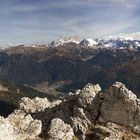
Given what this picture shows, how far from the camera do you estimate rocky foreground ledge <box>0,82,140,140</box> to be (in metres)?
68.7

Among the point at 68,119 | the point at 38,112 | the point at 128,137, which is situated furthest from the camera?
the point at 38,112

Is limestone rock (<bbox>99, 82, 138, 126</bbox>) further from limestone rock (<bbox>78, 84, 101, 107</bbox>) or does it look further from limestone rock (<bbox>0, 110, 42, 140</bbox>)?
limestone rock (<bbox>0, 110, 42, 140</bbox>)

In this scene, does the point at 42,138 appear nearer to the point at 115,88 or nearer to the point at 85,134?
the point at 85,134

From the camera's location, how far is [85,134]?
73.0 meters

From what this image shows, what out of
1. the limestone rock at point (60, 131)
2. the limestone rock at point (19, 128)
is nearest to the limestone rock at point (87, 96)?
the limestone rock at point (60, 131)

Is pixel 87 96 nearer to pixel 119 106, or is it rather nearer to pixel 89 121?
pixel 89 121

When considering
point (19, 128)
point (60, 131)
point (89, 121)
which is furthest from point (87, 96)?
point (19, 128)

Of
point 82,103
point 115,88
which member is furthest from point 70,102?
point 115,88

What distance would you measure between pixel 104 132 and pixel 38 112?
23.7m

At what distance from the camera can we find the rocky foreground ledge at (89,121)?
68.7 m

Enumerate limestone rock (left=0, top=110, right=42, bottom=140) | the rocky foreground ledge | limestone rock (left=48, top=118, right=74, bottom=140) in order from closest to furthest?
limestone rock (left=0, top=110, right=42, bottom=140) → limestone rock (left=48, top=118, right=74, bottom=140) → the rocky foreground ledge

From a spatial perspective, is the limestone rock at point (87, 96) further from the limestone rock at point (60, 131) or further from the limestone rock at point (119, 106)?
the limestone rock at point (60, 131)

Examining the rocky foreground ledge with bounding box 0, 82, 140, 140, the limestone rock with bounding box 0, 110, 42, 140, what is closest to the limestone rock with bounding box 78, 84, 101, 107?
the rocky foreground ledge with bounding box 0, 82, 140, 140

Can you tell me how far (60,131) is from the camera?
68.9 m
